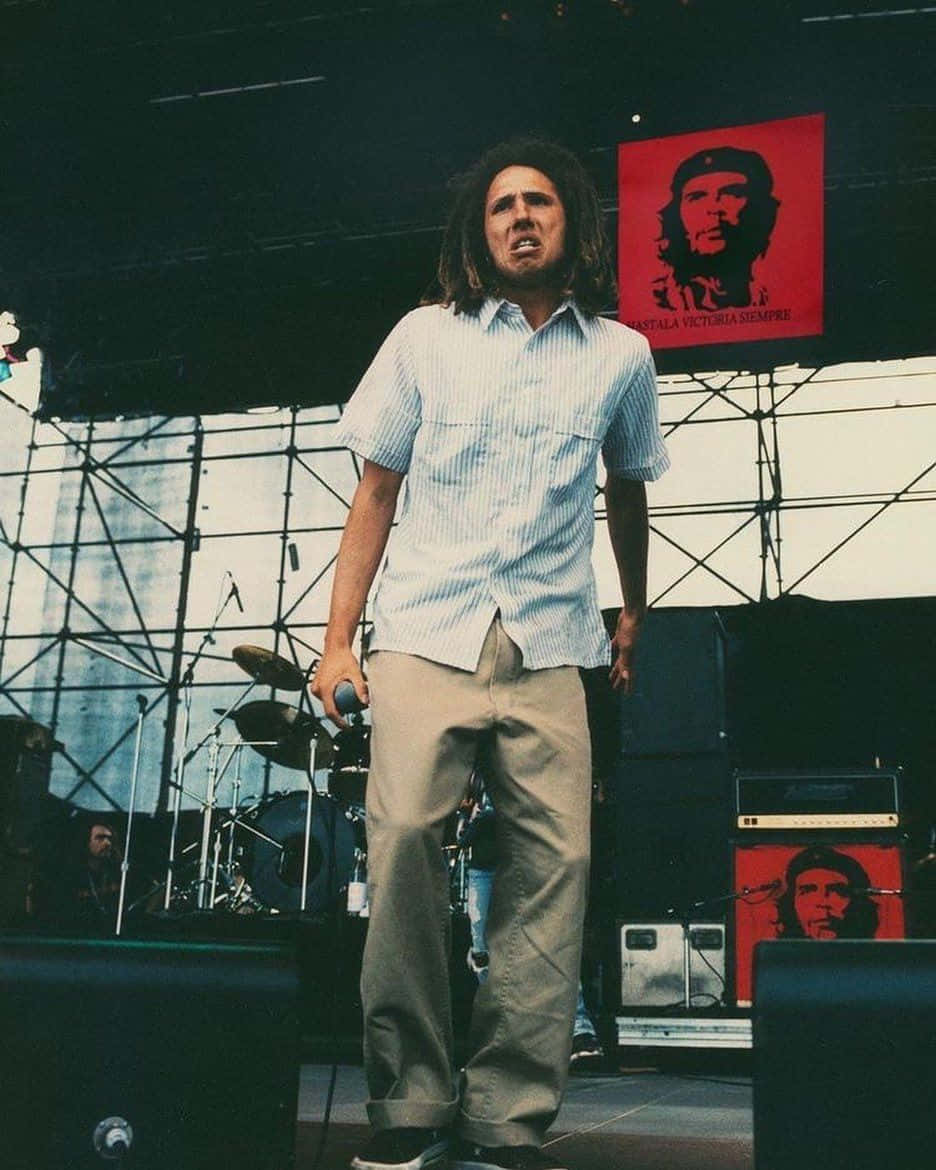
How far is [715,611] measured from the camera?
5.41 metres

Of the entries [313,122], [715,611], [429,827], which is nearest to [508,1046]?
[429,827]

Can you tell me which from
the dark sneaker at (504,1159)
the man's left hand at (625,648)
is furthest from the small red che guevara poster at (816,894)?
the dark sneaker at (504,1159)

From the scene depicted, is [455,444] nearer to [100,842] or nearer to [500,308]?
[500,308]

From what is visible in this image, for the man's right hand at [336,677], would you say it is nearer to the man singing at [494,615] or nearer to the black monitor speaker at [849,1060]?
the man singing at [494,615]

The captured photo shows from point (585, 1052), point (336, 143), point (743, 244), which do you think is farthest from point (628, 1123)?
point (336, 143)

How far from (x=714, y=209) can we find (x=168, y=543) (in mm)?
7724

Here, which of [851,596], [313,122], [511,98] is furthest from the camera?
[851,596]

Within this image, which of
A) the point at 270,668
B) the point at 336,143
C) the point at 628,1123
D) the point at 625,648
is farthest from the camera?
the point at 336,143

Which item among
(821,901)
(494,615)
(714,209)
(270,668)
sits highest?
(714,209)

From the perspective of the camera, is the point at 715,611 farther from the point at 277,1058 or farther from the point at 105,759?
the point at 105,759

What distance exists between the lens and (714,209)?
4773mm

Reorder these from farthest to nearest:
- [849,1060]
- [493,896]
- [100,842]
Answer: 1. [100,842]
2. [493,896]
3. [849,1060]

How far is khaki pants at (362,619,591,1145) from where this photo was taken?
146cm

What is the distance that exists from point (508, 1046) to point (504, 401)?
0.80 metres
